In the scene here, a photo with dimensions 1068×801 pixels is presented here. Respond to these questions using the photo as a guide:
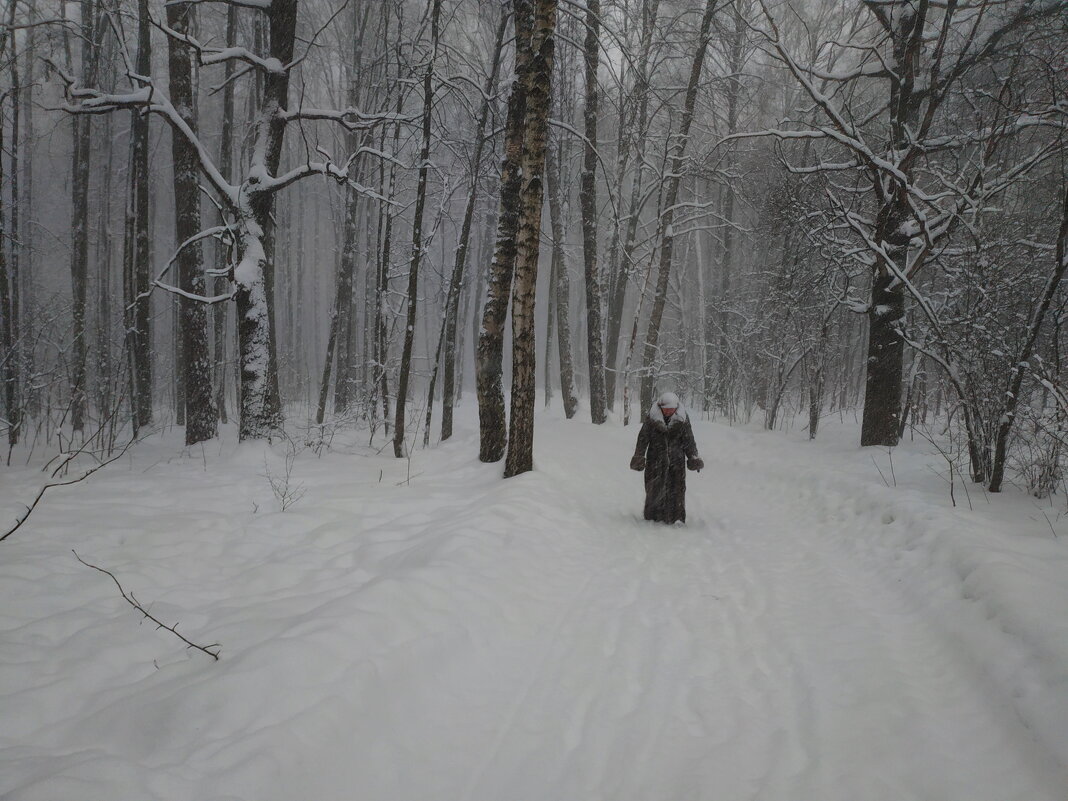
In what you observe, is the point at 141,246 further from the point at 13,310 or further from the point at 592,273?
the point at 592,273

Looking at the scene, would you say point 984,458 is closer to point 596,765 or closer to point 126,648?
point 596,765

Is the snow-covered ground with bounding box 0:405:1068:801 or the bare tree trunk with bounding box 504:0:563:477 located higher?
the bare tree trunk with bounding box 504:0:563:477

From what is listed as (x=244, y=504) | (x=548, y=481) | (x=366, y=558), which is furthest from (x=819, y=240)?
(x=244, y=504)

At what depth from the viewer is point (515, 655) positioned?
2.86 metres

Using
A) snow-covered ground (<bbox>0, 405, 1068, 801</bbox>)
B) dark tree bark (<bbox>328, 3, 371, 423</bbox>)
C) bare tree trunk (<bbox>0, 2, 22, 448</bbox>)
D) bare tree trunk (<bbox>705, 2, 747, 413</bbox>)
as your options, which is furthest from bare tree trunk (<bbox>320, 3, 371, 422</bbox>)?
bare tree trunk (<bbox>705, 2, 747, 413</bbox>)

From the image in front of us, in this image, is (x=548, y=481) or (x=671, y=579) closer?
(x=671, y=579)

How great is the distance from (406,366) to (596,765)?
22.7 feet

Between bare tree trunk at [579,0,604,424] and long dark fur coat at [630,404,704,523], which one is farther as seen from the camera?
bare tree trunk at [579,0,604,424]

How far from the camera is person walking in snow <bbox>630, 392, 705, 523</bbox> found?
5.96m

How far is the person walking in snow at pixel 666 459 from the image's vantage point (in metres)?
5.96

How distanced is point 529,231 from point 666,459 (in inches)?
126

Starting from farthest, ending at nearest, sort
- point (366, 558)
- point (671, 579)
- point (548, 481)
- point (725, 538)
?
point (548, 481)
point (725, 538)
point (671, 579)
point (366, 558)

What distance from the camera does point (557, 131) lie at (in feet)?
50.0

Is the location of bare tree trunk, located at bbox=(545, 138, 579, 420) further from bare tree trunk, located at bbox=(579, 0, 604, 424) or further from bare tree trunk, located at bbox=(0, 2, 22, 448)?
bare tree trunk, located at bbox=(0, 2, 22, 448)
